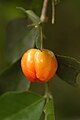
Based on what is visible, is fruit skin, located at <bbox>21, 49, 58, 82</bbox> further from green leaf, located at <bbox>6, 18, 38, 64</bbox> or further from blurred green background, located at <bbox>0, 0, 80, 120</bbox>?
blurred green background, located at <bbox>0, 0, 80, 120</bbox>

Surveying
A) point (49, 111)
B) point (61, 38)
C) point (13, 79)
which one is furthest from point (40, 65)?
point (61, 38)

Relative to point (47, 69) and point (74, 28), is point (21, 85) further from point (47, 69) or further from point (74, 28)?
point (74, 28)

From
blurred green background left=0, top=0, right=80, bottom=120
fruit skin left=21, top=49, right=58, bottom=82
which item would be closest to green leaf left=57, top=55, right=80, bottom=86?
fruit skin left=21, top=49, right=58, bottom=82

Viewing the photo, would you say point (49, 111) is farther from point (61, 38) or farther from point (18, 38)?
point (61, 38)

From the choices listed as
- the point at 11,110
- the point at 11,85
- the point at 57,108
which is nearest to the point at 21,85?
the point at 11,85

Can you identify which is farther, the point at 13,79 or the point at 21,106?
the point at 13,79

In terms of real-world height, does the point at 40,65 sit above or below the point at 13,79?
above
